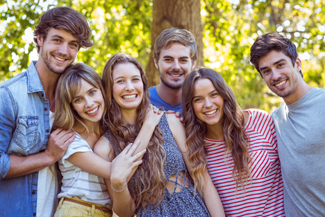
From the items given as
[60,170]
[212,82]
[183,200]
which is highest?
[212,82]

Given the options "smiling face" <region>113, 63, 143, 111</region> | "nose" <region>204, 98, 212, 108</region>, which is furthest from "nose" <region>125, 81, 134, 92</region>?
"nose" <region>204, 98, 212, 108</region>

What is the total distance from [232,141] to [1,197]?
2.24 metres

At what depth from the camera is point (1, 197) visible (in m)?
2.69

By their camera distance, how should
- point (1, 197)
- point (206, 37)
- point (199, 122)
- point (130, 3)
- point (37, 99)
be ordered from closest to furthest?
1. point (1, 197)
2. point (37, 99)
3. point (199, 122)
4. point (130, 3)
5. point (206, 37)

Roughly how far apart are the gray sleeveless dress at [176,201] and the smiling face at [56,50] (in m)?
1.34

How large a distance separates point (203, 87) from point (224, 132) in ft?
1.68

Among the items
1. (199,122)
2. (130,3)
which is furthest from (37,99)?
(130,3)

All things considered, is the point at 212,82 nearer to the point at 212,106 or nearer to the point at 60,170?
the point at 212,106

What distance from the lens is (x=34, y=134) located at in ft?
9.05

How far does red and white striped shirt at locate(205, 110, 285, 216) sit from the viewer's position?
282 cm

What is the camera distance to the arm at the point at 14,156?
262 cm

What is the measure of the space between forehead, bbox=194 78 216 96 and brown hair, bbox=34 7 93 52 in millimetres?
1314

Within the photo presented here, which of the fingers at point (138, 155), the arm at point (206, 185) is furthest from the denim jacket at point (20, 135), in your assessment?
the arm at point (206, 185)

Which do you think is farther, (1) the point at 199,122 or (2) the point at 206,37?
(2) the point at 206,37
